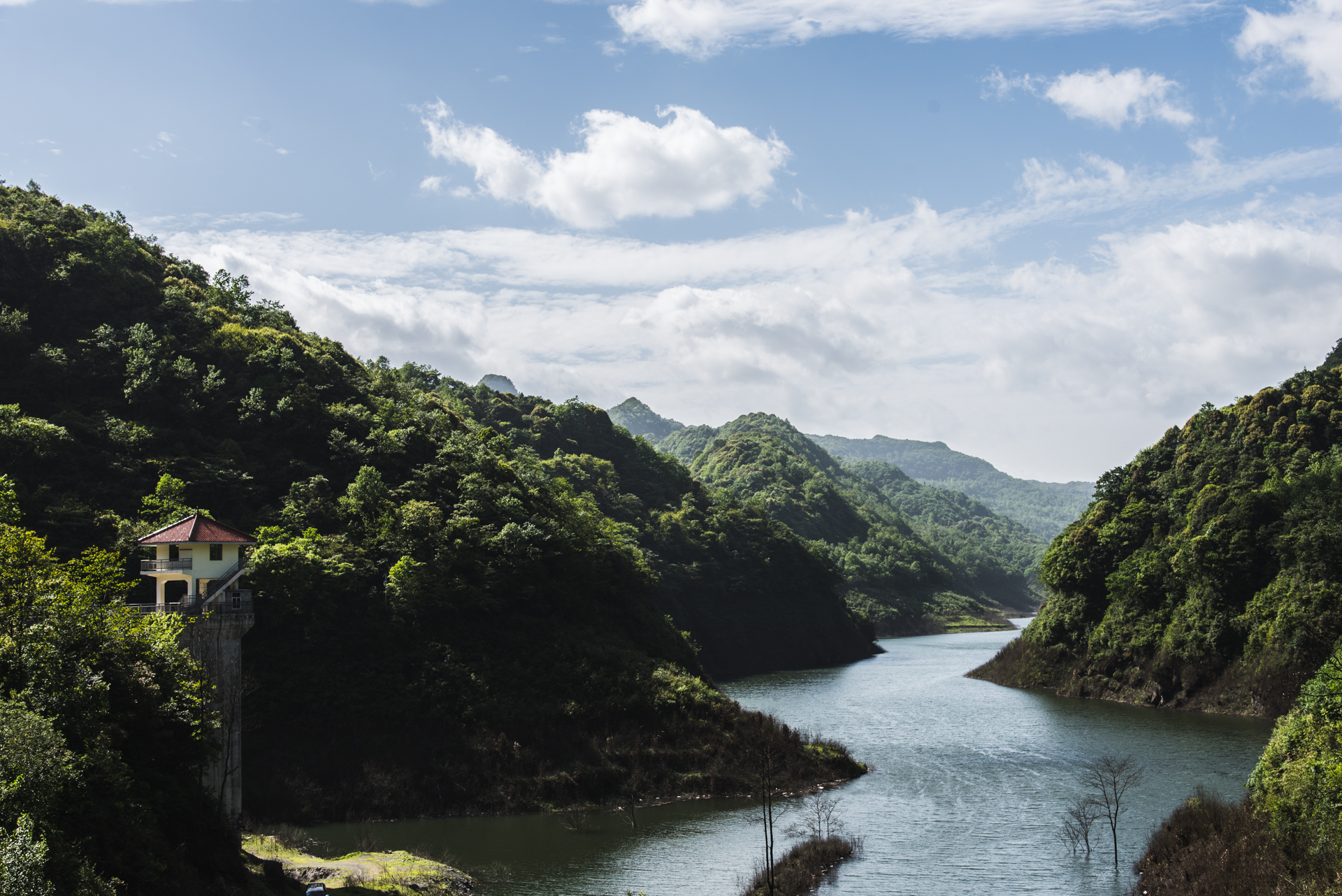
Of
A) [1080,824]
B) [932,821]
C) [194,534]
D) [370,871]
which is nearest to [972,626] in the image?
[932,821]

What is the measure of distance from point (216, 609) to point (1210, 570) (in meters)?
72.2

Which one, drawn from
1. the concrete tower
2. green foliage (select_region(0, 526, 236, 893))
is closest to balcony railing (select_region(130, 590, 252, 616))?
the concrete tower

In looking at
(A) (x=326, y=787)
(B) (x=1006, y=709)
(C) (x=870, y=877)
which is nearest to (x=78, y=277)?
(A) (x=326, y=787)

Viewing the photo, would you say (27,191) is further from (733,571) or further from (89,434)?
(733,571)

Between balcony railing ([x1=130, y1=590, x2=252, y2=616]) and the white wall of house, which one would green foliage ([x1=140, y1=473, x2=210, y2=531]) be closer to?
the white wall of house

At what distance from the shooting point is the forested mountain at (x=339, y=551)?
48.3 meters

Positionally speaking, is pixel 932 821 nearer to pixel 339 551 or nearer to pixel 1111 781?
pixel 1111 781

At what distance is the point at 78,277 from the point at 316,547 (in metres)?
35.2

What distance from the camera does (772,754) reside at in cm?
5281

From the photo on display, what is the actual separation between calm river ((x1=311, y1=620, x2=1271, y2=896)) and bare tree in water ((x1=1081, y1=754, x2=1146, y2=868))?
0.75m

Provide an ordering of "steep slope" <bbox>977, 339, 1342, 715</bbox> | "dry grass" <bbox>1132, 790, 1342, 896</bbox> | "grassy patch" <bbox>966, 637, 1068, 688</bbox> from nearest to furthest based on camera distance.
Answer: "dry grass" <bbox>1132, 790, 1342, 896</bbox>, "steep slope" <bbox>977, 339, 1342, 715</bbox>, "grassy patch" <bbox>966, 637, 1068, 688</bbox>

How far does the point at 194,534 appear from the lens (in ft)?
127

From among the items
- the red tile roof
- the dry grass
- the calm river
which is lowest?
the calm river

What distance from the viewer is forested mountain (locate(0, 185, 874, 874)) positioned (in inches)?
1902
